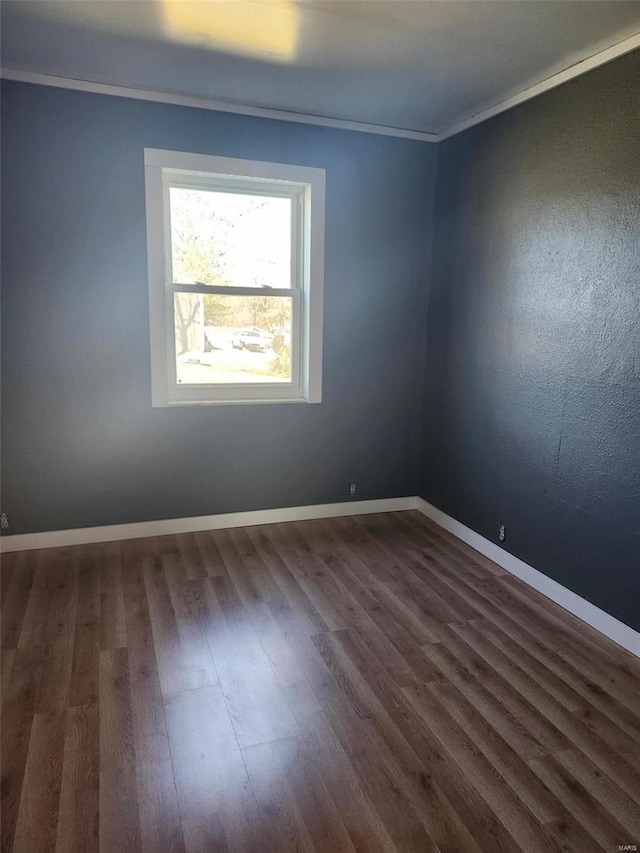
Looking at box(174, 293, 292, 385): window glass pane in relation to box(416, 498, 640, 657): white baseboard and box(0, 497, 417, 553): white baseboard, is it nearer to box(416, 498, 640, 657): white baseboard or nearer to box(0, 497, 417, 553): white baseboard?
box(0, 497, 417, 553): white baseboard

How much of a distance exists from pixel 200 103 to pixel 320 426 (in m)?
2.13

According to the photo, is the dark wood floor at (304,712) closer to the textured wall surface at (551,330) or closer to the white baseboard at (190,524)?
the white baseboard at (190,524)

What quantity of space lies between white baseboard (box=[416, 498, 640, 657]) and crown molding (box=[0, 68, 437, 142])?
2.61m

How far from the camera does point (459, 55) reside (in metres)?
2.63

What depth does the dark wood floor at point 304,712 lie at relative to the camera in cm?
165

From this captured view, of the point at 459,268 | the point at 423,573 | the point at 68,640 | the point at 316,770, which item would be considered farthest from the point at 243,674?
the point at 459,268

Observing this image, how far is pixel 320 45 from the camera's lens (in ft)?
8.43

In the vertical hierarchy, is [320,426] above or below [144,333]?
below

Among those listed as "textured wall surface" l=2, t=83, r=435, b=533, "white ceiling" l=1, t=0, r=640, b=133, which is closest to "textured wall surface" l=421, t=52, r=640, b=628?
"white ceiling" l=1, t=0, r=640, b=133

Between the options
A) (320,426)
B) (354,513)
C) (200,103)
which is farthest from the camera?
(354,513)

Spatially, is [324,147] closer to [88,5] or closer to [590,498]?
[88,5]

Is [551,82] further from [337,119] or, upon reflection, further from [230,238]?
[230,238]

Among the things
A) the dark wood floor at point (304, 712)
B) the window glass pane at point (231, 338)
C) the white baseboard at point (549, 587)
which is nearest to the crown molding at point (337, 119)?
the window glass pane at point (231, 338)

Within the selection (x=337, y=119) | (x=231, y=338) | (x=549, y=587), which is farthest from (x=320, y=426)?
(x=337, y=119)
